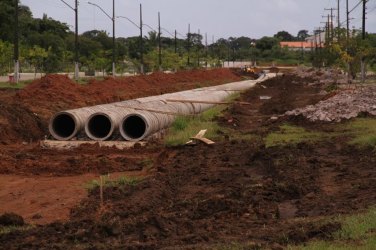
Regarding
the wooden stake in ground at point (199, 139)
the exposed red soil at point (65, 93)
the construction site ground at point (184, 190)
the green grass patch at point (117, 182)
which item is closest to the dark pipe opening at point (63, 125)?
the construction site ground at point (184, 190)

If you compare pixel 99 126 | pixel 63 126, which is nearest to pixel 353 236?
pixel 99 126

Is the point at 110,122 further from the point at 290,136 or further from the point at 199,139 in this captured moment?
the point at 290,136

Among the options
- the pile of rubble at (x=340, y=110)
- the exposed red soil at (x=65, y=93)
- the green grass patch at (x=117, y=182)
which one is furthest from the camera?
the exposed red soil at (x=65, y=93)

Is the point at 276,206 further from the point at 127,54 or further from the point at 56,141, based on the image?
the point at 127,54

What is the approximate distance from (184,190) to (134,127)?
787cm

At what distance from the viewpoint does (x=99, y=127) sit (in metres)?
18.5

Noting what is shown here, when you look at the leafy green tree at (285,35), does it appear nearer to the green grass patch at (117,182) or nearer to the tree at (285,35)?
the tree at (285,35)

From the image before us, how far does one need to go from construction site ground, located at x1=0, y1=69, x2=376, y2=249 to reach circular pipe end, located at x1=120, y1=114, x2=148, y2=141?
717mm

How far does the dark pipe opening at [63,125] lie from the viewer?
691 inches

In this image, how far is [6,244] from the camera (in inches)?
288

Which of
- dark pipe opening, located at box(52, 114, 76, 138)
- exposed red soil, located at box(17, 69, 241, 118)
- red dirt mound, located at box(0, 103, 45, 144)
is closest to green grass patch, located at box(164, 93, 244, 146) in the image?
dark pipe opening, located at box(52, 114, 76, 138)

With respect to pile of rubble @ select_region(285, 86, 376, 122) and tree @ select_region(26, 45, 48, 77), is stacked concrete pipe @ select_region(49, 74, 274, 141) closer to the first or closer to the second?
pile of rubble @ select_region(285, 86, 376, 122)

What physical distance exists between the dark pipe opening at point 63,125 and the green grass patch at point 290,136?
5.37 m

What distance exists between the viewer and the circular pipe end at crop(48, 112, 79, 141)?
Answer: 1719 centimetres
